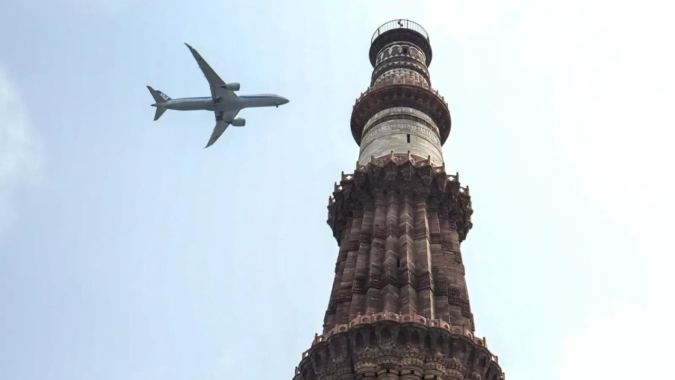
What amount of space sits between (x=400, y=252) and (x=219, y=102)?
15.2 metres

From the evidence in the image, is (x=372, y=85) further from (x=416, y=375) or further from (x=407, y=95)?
(x=416, y=375)

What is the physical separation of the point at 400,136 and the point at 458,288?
455 inches

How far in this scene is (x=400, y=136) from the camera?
1672 inches

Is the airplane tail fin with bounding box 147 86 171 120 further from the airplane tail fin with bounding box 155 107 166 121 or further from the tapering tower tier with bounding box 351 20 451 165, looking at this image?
the tapering tower tier with bounding box 351 20 451 165

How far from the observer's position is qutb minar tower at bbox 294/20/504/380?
2919cm

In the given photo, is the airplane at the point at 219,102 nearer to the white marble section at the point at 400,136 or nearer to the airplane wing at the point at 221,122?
the airplane wing at the point at 221,122

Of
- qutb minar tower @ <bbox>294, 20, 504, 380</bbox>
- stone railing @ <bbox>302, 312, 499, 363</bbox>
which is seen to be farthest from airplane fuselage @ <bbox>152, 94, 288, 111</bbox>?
stone railing @ <bbox>302, 312, 499, 363</bbox>

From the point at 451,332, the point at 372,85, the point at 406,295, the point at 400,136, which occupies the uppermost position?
the point at 372,85

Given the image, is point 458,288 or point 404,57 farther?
point 404,57

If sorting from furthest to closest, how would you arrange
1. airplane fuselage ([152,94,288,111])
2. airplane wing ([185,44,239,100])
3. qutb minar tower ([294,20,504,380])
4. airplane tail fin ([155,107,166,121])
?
airplane tail fin ([155,107,166,121])
airplane fuselage ([152,94,288,111])
airplane wing ([185,44,239,100])
qutb minar tower ([294,20,504,380])

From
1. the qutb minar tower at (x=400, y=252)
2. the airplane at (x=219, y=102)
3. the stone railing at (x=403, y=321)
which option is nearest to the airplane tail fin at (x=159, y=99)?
the airplane at (x=219, y=102)

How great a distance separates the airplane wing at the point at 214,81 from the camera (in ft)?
135

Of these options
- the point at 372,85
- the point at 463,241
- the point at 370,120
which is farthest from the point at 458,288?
the point at 372,85

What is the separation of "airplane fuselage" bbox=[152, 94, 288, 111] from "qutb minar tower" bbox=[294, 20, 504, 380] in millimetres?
5751
